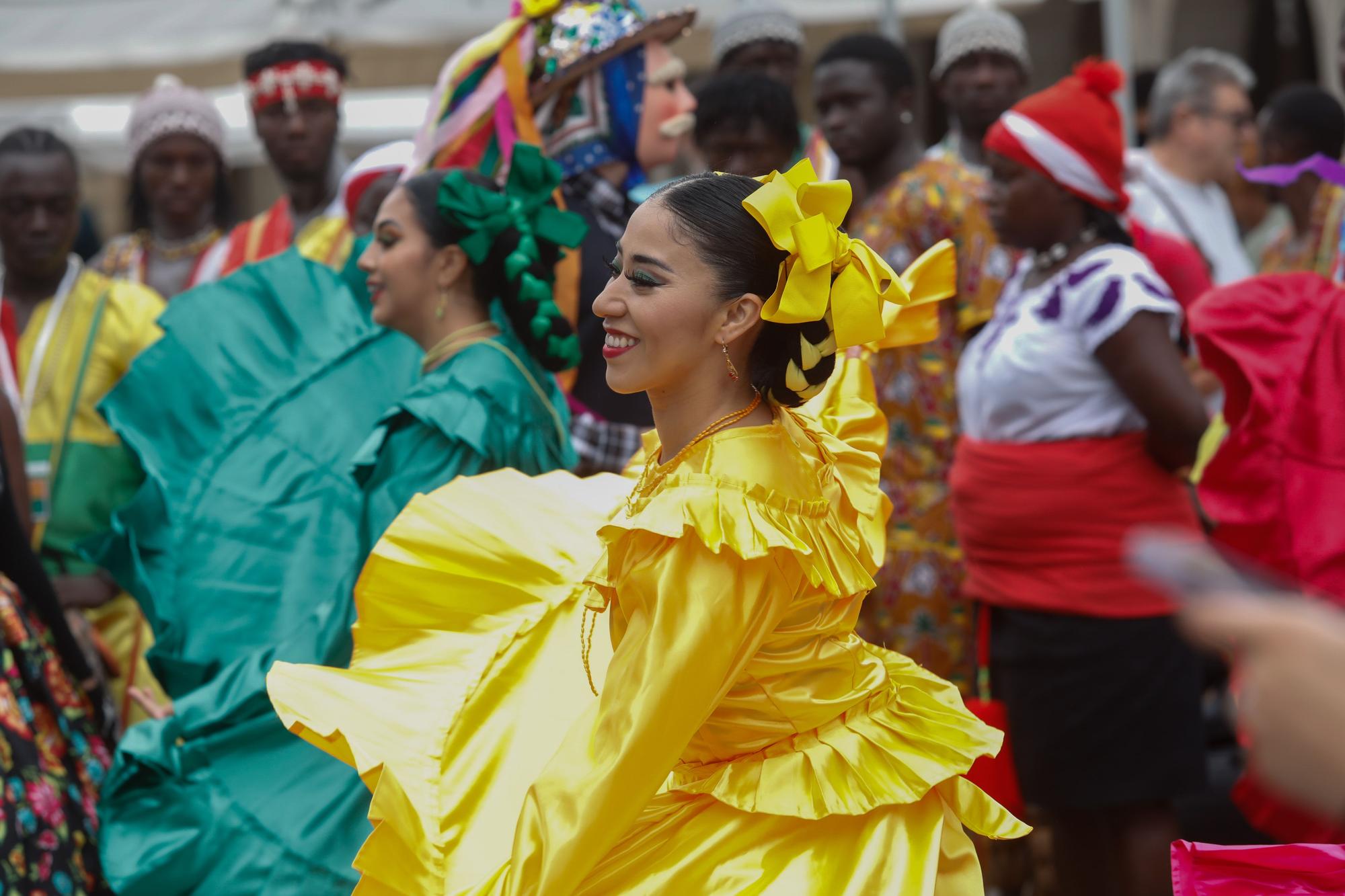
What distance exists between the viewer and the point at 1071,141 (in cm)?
432

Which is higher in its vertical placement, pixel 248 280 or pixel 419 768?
pixel 248 280

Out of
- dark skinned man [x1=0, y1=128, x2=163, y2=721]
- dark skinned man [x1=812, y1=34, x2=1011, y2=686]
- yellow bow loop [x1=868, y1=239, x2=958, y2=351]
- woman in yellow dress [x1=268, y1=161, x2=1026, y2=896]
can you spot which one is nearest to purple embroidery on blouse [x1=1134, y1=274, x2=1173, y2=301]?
dark skinned man [x1=812, y1=34, x2=1011, y2=686]

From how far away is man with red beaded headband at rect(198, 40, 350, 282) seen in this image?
6156 millimetres

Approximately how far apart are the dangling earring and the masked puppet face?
218cm

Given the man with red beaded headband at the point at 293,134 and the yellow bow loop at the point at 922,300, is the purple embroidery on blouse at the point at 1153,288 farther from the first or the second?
the man with red beaded headband at the point at 293,134

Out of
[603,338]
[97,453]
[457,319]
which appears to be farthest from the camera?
[97,453]

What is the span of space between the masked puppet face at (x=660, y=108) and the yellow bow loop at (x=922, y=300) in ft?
4.96

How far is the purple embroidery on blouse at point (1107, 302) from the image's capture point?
4055mm

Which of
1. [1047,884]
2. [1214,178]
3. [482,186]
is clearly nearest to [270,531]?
[482,186]

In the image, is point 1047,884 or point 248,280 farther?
point 1047,884

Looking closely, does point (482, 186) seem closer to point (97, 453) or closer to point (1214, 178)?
point (97, 453)

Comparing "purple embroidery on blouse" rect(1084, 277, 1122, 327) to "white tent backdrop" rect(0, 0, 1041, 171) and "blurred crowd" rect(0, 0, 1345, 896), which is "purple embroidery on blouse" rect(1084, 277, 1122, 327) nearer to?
"blurred crowd" rect(0, 0, 1345, 896)

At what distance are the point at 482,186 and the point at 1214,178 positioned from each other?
12.1ft

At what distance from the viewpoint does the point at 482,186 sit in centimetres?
395
